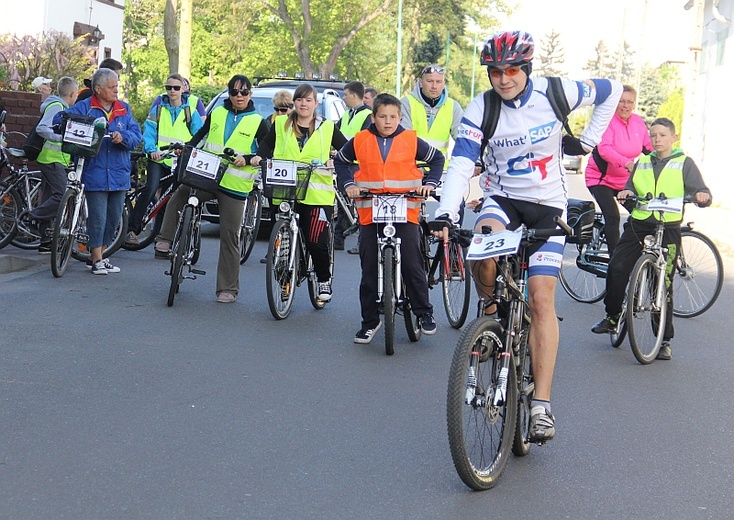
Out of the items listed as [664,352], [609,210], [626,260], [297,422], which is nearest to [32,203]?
[609,210]

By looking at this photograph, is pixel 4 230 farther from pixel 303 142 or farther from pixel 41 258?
pixel 303 142

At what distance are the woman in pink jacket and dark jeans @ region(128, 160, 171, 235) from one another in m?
4.79

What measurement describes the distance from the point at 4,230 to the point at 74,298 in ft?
8.01

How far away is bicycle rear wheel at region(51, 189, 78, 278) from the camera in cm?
1105

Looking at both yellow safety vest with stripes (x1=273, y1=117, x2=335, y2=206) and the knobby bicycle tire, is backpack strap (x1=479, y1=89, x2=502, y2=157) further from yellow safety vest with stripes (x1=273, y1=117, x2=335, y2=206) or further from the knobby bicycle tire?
yellow safety vest with stripes (x1=273, y1=117, x2=335, y2=206)

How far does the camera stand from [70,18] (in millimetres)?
33938

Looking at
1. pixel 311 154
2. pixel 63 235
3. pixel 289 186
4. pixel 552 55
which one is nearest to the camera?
pixel 289 186

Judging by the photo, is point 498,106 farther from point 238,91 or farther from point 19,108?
point 19,108

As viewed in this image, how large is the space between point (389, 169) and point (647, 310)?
2088mm

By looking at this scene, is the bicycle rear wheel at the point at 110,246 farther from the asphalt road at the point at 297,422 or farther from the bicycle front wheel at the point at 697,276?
the bicycle front wheel at the point at 697,276

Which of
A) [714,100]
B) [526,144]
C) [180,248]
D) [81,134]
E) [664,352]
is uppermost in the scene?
[714,100]

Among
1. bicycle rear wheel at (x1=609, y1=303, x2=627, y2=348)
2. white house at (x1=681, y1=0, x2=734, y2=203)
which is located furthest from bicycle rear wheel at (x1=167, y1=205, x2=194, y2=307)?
white house at (x1=681, y1=0, x2=734, y2=203)

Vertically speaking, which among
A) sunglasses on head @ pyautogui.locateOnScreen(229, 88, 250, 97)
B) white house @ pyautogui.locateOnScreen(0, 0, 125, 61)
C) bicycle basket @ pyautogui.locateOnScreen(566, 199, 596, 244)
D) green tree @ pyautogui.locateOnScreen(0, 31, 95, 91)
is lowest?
bicycle basket @ pyautogui.locateOnScreen(566, 199, 596, 244)

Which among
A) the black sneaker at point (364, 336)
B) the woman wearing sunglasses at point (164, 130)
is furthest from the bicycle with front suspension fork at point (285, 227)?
the woman wearing sunglasses at point (164, 130)
